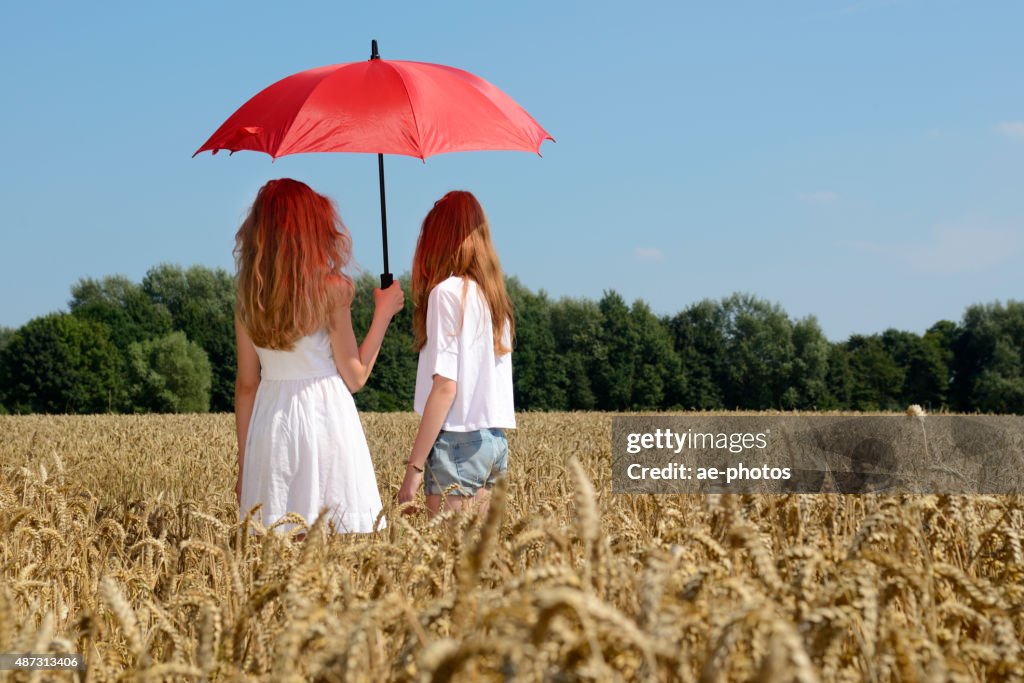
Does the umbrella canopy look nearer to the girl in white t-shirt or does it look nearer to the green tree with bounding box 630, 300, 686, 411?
the girl in white t-shirt

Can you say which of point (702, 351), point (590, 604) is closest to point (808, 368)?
point (702, 351)

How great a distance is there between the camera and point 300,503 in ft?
15.0

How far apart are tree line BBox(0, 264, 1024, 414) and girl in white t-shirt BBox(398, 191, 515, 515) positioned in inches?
1983

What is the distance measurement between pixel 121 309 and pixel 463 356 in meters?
66.2

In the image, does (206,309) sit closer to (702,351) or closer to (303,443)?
(702,351)

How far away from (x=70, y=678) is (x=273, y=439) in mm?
2373

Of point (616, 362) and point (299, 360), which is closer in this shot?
point (299, 360)

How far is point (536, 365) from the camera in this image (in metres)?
62.0

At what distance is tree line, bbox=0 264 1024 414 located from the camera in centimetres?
5662

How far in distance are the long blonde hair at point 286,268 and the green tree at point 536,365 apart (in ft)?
179

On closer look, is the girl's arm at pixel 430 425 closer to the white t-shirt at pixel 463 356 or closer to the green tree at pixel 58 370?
the white t-shirt at pixel 463 356

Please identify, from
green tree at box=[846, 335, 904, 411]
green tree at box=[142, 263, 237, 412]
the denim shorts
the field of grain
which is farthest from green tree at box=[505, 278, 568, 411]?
the field of grain

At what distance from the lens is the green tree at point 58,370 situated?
183ft

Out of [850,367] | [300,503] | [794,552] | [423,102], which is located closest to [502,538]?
[300,503]
